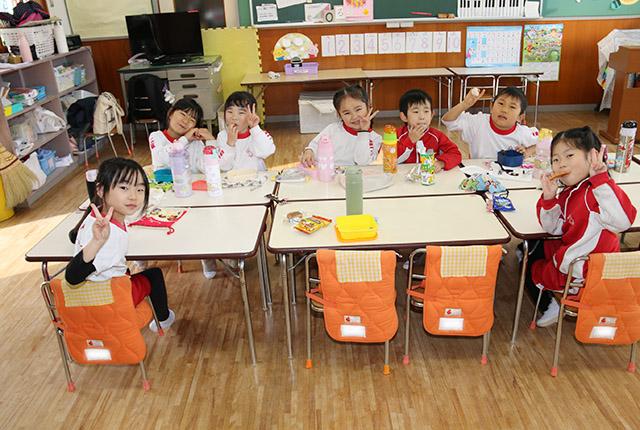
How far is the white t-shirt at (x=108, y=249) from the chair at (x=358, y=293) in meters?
0.75

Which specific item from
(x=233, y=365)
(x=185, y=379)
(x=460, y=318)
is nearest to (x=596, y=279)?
(x=460, y=318)

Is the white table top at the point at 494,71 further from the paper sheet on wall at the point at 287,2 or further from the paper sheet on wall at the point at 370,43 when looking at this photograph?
the paper sheet on wall at the point at 287,2

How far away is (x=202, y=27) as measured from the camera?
668 centimetres

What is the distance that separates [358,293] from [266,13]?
208 inches

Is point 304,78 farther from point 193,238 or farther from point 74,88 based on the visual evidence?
point 193,238

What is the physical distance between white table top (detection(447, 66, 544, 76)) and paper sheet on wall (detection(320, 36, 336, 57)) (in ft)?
4.87

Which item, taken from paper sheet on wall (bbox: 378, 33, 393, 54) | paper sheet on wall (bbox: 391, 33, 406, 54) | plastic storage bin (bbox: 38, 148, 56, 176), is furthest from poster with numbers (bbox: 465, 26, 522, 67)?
plastic storage bin (bbox: 38, 148, 56, 176)

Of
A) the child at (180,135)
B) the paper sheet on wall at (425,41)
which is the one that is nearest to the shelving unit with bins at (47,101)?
the child at (180,135)

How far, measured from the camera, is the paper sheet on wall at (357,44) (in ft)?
22.1

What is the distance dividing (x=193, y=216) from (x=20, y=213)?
272 centimetres

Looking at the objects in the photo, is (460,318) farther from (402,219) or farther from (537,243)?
(537,243)

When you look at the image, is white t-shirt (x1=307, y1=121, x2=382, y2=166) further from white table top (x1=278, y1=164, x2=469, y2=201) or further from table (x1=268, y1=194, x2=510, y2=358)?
table (x1=268, y1=194, x2=510, y2=358)

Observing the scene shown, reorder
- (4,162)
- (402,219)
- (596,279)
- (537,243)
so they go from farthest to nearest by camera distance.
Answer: (4,162) < (537,243) < (402,219) < (596,279)

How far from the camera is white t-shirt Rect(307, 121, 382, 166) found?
3.35 m
